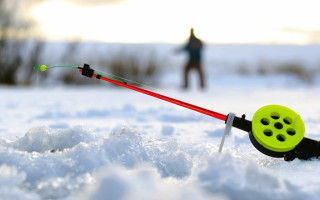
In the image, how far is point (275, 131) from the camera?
2.22m

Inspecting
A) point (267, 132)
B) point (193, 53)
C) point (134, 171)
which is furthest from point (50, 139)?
point (193, 53)

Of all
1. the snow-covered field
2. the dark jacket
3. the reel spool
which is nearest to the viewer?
the snow-covered field

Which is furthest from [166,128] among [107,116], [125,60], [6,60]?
[6,60]

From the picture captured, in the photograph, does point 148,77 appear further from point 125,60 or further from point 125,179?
point 125,179

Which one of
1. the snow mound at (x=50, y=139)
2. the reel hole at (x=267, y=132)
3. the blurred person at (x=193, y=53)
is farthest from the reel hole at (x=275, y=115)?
the blurred person at (x=193, y=53)

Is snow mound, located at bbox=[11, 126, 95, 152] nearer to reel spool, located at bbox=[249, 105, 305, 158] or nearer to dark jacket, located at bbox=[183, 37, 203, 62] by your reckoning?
reel spool, located at bbox=[249, 105, 305, 158]

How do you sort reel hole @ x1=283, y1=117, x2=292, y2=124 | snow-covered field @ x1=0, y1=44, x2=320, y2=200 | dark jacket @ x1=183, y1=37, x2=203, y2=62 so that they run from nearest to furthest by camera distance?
1. snow-covered field @ x1=0, y1=44, x2=320, y2=200
2. reel hole @ x1=283, y1=117, x2=292, y2=124
3. dark jacket @ x1=183, y1=37, x2=203, y2=62

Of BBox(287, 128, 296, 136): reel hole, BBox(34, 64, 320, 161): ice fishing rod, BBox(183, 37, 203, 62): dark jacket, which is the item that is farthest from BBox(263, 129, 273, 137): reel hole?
BBox(183, 37, 203, 62): dark jacket

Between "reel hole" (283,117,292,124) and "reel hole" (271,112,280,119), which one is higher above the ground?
"reel hole" (271,112,280,119)

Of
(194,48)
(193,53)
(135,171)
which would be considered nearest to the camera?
(135,171)

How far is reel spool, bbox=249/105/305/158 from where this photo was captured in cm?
217

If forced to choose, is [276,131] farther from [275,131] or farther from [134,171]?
[134,171]

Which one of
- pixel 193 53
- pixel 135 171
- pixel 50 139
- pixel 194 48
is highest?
pixel 194 48

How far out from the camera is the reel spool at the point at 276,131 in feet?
7.12
